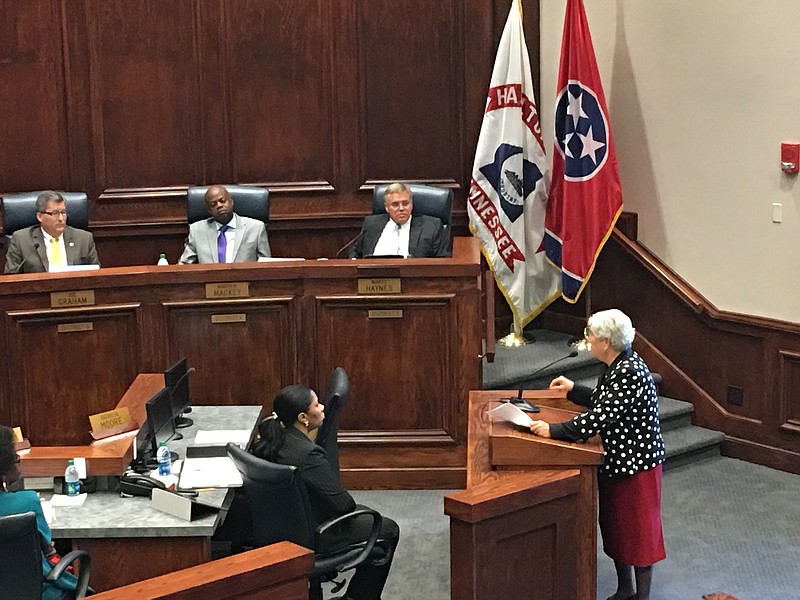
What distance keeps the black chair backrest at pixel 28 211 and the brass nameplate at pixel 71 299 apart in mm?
1287

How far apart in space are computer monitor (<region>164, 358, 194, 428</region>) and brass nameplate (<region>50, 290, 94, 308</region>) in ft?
2.49

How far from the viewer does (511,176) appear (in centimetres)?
748

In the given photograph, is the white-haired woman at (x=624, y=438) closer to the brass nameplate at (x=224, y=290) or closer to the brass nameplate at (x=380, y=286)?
the brass nameplate at (x=380, y=286)

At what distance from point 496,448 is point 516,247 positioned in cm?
327

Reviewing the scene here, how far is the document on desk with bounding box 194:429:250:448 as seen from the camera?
4902 millimetres

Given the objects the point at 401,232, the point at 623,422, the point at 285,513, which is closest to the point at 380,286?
the point at 401,232

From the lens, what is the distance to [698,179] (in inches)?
276

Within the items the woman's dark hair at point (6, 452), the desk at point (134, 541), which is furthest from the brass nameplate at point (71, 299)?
the woman's dark hair at point (6, 452)

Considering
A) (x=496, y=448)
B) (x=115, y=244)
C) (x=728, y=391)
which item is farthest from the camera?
(x=115, y=244)

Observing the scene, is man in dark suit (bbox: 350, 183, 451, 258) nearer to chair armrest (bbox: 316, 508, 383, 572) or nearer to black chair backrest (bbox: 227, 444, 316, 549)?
chair armrest (bbox: 316, 508, 383, 572)

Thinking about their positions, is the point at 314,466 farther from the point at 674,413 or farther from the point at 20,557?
the point at 674,413

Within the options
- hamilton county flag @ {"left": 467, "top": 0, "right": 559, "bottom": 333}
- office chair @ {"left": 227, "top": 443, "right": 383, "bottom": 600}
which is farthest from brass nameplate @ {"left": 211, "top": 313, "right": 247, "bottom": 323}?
hamilton county flag @ {"left": 467, "top": 0, "right": 559, "bottom": 333}

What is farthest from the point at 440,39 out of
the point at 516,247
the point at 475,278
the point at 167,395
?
the point at 167,395

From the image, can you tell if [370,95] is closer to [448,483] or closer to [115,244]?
[115,244]
